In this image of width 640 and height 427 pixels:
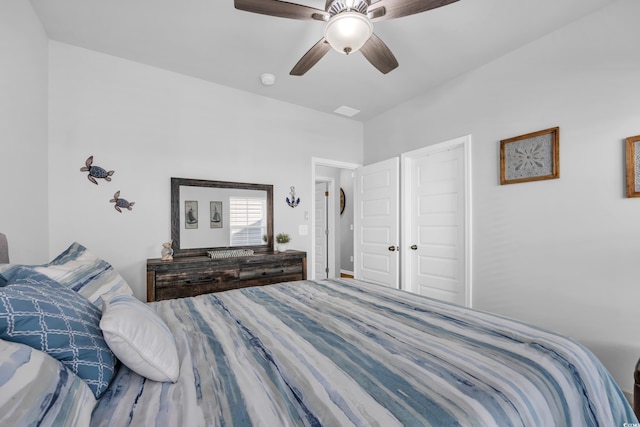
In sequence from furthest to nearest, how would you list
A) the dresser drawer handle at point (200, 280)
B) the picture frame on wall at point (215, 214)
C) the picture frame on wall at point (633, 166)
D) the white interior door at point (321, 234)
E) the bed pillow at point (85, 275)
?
the white interior door at point (321, 234), the picture frame on wall at point (215, 214), the dresser drawer handle at point (200, 280), the picture frame on wall at point (633, 166), the bed pillow at point (85, 275)

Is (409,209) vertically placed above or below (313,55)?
below

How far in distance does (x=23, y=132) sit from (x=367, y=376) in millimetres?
2729

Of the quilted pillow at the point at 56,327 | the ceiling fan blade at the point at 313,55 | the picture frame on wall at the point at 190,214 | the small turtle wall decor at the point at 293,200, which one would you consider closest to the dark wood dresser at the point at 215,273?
the picture frame on wall at the point at 190,214

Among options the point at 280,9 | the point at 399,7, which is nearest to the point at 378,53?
the point at 399,7

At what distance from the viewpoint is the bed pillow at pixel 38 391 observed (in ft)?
1.66

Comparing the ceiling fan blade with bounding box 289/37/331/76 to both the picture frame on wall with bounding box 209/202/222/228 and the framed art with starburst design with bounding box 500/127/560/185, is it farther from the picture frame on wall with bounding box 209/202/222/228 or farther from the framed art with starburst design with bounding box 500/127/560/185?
the framed art with starburst design with bounding box 500/127/560/185

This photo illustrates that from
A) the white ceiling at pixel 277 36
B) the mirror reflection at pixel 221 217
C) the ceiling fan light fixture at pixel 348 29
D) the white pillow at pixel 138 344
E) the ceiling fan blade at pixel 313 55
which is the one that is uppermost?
the white ceiling at pixel 277 36

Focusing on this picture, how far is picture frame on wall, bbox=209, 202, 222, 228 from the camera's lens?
3168mm

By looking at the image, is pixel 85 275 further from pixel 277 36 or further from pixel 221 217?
pixel 277 36

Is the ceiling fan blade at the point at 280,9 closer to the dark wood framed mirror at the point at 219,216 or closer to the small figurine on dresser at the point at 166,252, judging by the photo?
the dark wood framed mirror at the point at 219,216

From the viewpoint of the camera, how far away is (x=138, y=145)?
9.15ft

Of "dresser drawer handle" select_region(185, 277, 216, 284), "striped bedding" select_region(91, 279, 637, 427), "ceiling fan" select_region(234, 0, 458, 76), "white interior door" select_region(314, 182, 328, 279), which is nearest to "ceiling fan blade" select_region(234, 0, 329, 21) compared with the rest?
"ceiling fan" select_region(234, 0, 458, 76)

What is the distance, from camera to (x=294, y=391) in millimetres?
824

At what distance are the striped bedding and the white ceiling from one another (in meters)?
2.19
